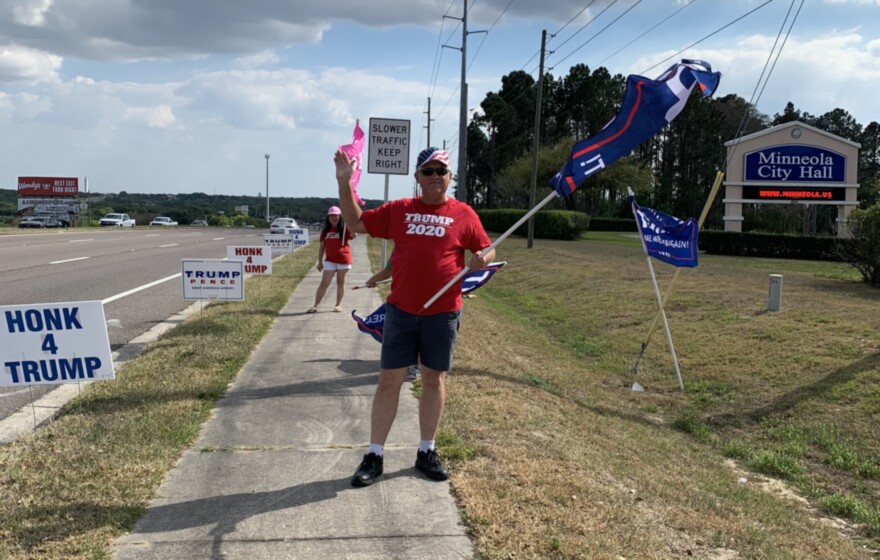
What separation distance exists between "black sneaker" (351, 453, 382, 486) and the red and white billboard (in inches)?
2998

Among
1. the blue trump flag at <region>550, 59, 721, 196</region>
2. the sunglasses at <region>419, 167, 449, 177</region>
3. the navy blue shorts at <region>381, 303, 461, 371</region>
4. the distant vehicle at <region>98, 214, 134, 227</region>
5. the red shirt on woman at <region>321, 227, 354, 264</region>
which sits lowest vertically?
the navy blue shorts at <region>381, 303, 461, 371</region>

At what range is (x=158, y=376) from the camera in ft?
21.3

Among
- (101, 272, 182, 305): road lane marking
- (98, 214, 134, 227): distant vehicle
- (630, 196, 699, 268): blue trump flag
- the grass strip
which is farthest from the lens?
(98, 214, 134, 227): distant vehicle

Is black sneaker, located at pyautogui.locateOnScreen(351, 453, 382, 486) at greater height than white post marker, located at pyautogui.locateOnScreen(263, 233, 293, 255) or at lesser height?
lesser

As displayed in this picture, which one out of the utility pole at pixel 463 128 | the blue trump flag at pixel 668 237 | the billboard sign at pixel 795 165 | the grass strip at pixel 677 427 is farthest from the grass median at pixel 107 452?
the billboard sign at pixel 795 165

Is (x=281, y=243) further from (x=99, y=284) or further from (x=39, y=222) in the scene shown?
(x=39, y=222)

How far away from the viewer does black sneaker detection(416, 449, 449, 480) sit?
170 inches

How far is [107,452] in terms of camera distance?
4.52 m

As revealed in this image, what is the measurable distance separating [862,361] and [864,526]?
4252 millimetres

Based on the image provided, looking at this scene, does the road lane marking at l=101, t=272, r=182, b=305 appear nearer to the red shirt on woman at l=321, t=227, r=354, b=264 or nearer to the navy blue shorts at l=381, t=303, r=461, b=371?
the red shirt on woman at l=321, t=227, r=354, b=264

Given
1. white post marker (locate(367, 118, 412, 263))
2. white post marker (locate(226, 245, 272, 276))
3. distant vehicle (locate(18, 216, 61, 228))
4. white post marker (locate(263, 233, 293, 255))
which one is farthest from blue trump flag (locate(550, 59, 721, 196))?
distant vehicle (locate(18, 216, 61, 228))

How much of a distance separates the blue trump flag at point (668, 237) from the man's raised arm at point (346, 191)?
5.64 m

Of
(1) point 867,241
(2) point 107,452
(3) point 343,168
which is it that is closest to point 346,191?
(3) point 343,168

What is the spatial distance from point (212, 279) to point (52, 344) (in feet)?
17.0
